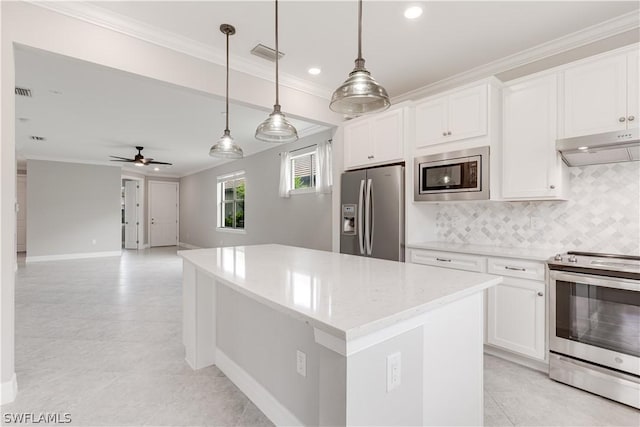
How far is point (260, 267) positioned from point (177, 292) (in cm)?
357

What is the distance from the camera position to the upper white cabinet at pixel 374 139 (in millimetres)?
3402

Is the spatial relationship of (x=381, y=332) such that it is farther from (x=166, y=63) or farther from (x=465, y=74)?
(x=465, y=74)

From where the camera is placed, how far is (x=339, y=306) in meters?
1.13

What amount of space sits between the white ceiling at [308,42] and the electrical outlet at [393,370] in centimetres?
231

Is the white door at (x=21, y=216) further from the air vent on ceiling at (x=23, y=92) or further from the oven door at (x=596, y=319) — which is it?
the oven door at (x=596, y=319)

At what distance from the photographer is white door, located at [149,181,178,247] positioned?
1069cm

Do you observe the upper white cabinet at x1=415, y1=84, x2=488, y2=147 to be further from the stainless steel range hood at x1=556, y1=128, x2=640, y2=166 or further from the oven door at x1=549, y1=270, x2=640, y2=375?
the oven door at x1=549, y1=270, x2=640, y2=375

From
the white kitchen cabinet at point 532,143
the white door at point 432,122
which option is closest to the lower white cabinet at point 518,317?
the white kitchen cabinet at point 532,143

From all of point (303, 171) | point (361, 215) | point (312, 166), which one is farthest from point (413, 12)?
point (303, 171)

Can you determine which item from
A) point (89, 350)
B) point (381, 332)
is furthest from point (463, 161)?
point (89, 350)

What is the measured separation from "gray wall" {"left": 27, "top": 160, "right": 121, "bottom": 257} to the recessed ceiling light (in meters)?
9.21

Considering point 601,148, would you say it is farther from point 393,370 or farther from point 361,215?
point 393,370

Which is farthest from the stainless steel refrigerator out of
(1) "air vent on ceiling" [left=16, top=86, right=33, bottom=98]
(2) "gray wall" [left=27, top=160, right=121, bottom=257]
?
(2) "gray wall" [left=27, top=160, right=121, bottom=257]

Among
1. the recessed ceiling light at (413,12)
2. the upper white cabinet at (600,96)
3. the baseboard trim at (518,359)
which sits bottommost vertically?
the baseboard trim at (518,359)
